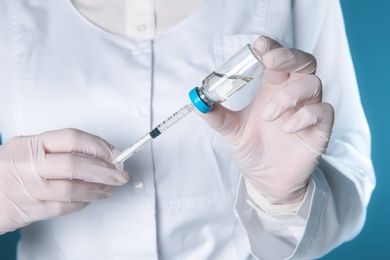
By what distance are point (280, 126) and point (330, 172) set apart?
0.16 m

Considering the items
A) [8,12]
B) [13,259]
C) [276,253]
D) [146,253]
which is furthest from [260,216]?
[13,259]

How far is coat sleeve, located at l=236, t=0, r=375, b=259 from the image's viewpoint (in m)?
0.86

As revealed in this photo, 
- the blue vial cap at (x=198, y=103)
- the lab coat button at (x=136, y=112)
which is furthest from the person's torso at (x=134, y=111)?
the blue vial cap at (x=198, y=103)

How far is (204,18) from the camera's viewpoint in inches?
34.7

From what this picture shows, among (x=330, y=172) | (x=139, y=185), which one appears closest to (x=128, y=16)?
(x=139, y=185)

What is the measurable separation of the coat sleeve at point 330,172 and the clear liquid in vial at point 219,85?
210mm

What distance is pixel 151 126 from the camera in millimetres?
836

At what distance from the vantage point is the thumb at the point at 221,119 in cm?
73

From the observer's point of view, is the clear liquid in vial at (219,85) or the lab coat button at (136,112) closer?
the clear liquid in vial at (219,85)

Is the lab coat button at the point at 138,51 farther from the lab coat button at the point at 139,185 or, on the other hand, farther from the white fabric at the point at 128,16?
the lab coat button at the point at 139,185

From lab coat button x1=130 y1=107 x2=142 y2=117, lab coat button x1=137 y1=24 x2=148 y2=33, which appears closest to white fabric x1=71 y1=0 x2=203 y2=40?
lab coat button x1=137 y1=24 x2=148 y2=33

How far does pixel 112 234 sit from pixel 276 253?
25 cm

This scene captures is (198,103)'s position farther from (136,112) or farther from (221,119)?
(136,112)

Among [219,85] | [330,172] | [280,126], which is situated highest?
[219,85]
